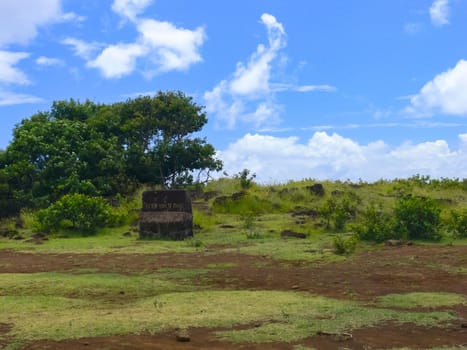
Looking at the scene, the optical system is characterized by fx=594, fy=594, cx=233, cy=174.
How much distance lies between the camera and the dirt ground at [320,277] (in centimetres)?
564

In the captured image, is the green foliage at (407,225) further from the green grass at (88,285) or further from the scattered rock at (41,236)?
the scattered rock at (41,236)

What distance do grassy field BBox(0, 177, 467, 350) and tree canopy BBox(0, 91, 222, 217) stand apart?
306 inches

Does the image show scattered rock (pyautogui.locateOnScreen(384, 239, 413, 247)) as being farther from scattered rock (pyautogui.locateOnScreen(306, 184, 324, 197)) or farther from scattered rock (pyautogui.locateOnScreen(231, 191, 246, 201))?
scattered rock (pyautogui.locateOnScreen(306, 184, 324, 197))

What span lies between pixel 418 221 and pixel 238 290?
7.68 meters

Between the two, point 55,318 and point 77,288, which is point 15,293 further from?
point 55,318

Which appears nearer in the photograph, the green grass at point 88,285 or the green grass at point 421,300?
the green grass at point 421,300

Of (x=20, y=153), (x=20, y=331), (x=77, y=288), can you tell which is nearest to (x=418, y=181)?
(x=20, y=153)

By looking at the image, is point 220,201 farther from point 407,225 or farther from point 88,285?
point 88,285

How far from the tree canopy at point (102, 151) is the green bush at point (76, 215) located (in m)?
4.96

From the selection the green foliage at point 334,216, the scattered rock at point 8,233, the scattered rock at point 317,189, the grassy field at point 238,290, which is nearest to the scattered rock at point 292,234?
the grassy field at point 238,290

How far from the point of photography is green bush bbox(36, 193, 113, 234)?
19.1 meters

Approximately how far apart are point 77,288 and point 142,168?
800 inches

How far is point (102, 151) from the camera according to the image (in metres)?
26.7

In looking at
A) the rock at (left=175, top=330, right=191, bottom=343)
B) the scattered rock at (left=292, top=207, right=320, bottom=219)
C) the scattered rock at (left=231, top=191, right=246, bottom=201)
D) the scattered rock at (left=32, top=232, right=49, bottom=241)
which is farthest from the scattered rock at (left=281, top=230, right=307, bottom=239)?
the rock at (left=175, top=330, right=191, bottom=343)
